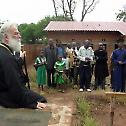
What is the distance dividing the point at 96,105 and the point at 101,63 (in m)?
3.05

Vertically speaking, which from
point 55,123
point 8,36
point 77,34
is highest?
point 8,36

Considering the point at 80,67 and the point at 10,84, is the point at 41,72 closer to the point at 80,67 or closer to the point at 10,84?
the point at 80,67

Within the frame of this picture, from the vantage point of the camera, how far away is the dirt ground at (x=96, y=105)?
30.1 feet

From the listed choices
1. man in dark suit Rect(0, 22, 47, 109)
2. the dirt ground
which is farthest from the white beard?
the dirt ground

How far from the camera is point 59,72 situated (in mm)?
13633

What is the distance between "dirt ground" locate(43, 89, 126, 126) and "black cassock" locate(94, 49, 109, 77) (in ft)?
3.16

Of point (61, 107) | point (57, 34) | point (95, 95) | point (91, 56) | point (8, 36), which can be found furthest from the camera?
point (57, 34)

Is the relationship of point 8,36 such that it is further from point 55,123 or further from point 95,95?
point 95,95

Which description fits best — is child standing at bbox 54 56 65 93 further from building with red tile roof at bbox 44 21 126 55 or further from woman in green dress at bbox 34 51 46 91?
building with red tile roof at bbox 44 21 126 55

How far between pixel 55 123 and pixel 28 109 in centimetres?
481

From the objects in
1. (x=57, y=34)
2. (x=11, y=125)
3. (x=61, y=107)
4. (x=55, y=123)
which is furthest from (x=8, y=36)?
(x=57, y=34)

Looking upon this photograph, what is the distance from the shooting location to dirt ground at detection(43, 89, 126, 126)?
916cm

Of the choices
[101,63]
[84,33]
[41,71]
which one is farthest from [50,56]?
[84,33]

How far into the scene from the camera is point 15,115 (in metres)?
3.76
